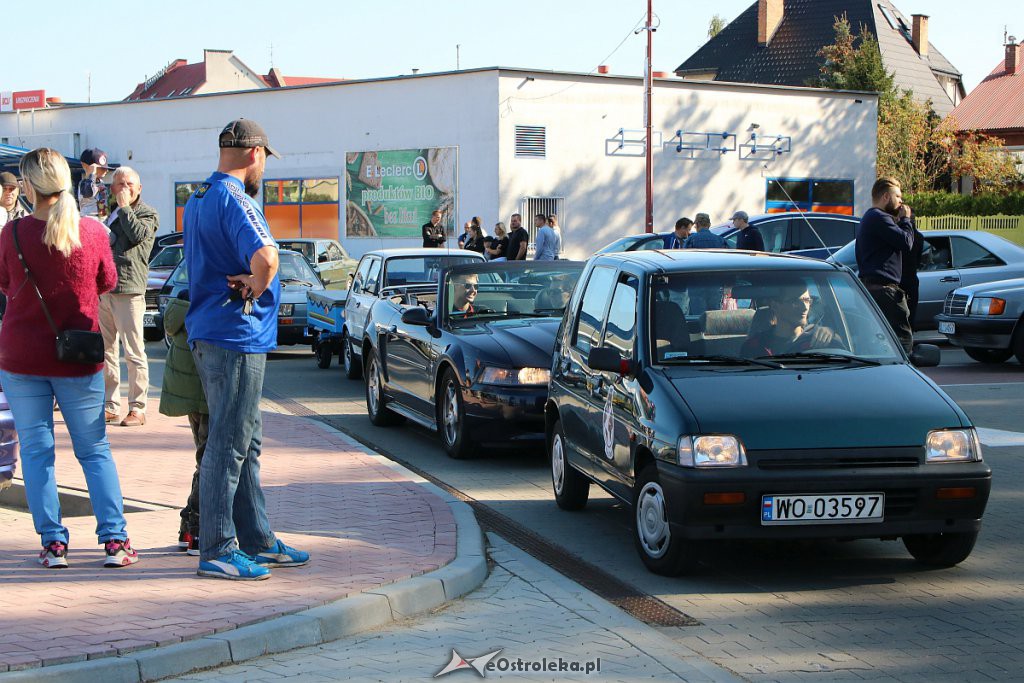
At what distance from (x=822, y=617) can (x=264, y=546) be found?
2.65 m

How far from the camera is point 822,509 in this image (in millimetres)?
6160

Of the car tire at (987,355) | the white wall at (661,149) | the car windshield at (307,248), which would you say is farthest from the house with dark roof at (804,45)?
the car tire at (987,355)

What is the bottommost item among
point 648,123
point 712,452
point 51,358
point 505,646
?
point 505,646

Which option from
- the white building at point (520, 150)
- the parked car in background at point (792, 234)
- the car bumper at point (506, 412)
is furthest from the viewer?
the white building at point (520, 150)

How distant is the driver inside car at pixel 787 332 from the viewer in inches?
279

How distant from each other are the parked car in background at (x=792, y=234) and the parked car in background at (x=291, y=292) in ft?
18.2

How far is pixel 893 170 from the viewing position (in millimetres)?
50531

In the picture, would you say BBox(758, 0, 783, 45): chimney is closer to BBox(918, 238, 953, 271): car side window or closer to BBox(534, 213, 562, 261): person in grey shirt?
BBox(534, 213, 562, 261): person in grey shirt

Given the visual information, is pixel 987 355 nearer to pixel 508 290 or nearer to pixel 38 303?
pixel 508 290

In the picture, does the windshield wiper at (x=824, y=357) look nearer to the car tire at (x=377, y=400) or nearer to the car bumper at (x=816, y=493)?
the car bumper at (x=816, y=493)

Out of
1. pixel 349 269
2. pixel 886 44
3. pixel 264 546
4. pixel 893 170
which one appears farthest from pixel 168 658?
pixel 886 44

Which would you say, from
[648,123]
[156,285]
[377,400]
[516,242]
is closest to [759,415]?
[377,400]

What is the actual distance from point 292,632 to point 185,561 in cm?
130

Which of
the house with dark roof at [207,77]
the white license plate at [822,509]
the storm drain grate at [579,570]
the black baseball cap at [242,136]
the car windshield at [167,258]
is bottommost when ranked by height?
the storm drain grate at [579,570]
